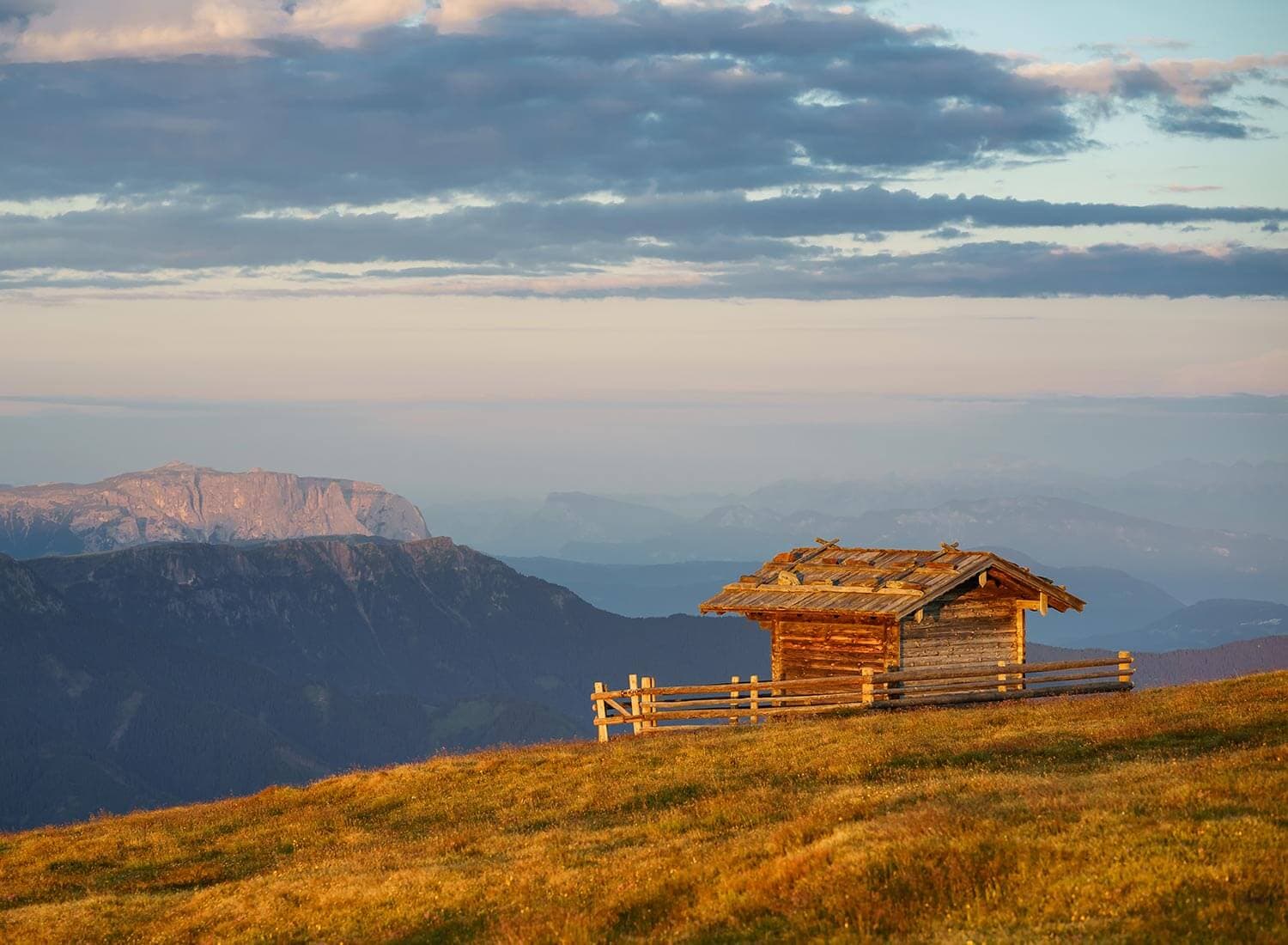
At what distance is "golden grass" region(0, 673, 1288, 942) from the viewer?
1616 cm

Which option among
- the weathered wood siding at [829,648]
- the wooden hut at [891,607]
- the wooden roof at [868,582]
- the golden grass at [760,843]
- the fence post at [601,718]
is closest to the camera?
the golden grass at [760,843]

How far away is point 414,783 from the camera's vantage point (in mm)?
34594

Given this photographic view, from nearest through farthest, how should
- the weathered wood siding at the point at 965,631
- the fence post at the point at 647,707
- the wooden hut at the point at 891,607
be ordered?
1. the fence post at the point at 647,707
2. the wooden hut at the point at 891,607
3. the weathered wood siding at the point at 965,631

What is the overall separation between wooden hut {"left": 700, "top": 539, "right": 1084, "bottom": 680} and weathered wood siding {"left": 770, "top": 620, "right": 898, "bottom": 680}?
27 mm

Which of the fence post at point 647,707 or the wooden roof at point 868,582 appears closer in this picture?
the fence post at point 647,707

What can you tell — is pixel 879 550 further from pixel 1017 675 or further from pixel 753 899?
pixel 753 899

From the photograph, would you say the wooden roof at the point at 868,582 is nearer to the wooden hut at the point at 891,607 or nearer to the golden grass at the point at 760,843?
the wooden hut at the point at 891,607

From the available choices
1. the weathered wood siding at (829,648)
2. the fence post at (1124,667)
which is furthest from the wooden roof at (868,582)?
the fence post at (1124,667)

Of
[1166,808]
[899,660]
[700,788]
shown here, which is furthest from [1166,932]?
[899,660]

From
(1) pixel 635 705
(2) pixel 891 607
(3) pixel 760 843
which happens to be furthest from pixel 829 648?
(3) pixel 760 843

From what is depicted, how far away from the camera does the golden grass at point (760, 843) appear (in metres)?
16.2

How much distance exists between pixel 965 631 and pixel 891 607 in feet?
13.6

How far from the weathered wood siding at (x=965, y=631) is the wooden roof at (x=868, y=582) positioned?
0.83 m

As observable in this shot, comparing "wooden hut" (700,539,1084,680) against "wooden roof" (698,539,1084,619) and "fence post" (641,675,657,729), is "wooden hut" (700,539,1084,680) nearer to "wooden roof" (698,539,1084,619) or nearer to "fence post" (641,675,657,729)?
"wooden roof" (698,539,1084,619)
